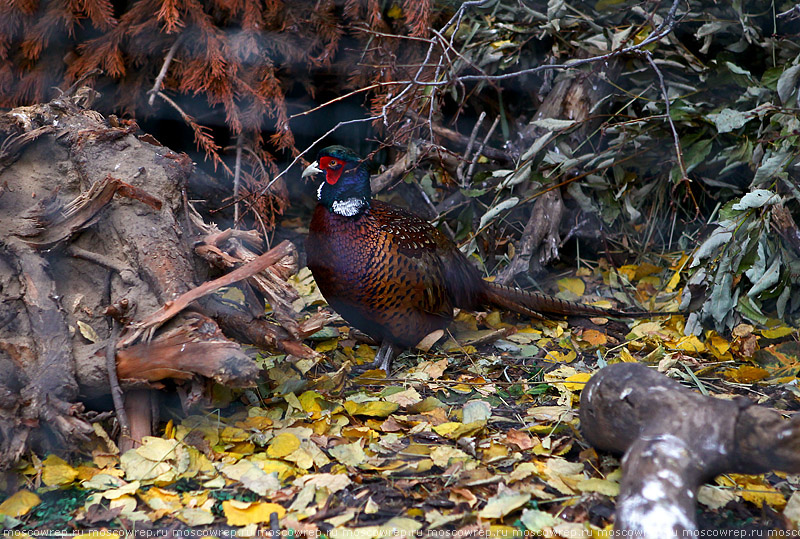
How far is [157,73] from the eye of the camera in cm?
319

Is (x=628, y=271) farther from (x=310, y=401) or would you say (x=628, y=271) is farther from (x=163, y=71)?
(x=163, y=71)

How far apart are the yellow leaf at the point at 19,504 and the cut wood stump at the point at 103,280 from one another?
0.09 metres

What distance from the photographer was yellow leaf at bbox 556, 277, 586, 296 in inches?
128

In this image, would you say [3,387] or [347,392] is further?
[347,392]

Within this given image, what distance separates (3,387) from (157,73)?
1.90 m

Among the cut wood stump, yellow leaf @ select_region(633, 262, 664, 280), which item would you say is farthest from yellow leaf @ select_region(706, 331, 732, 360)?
the cut wood stump

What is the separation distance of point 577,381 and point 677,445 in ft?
2.91

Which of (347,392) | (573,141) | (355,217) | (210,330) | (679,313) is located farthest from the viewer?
(573,141)

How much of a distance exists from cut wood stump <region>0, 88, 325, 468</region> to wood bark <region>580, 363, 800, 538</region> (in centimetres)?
96

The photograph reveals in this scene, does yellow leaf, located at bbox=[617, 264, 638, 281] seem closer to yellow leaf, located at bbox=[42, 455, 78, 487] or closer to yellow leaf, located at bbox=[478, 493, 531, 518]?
yellow leaf, located at bbox=[478, 493, 531, 518]

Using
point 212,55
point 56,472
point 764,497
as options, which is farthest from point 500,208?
point 56,472

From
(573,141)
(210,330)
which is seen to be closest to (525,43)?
(573,141)

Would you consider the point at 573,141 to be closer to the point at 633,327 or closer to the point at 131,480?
the point at 633,327

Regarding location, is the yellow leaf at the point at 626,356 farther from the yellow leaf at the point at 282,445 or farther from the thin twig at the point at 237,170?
the thin twig at the point at 237,170
